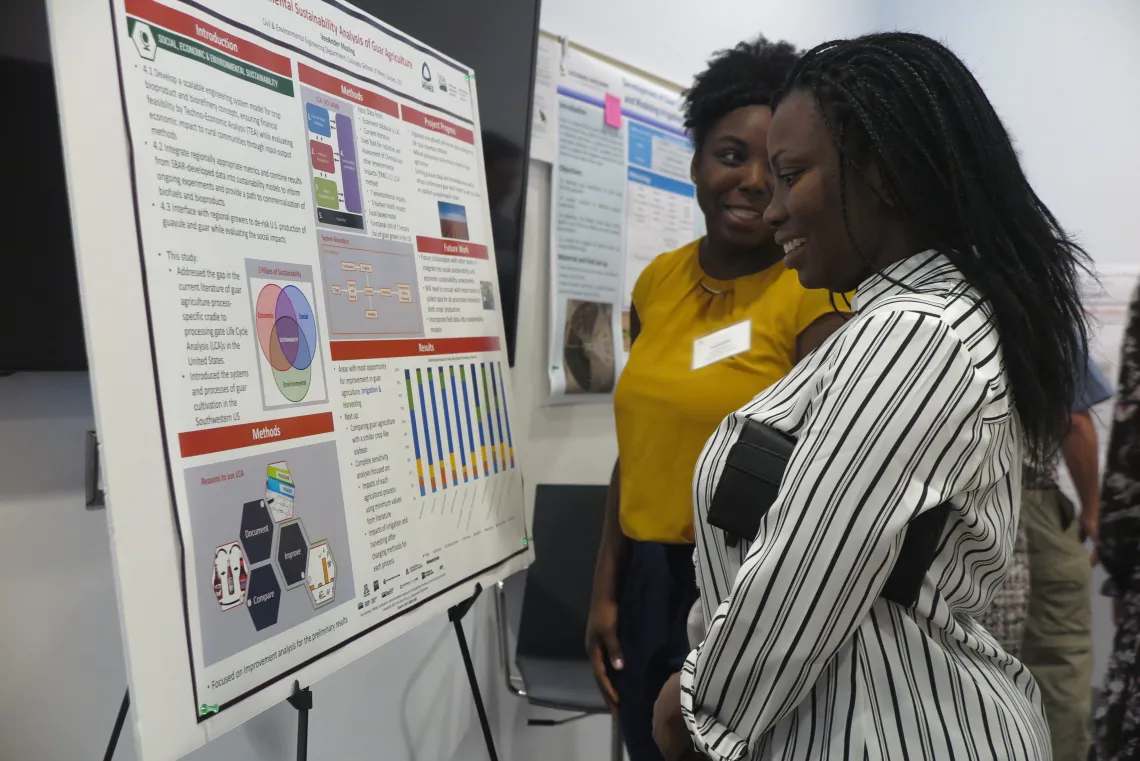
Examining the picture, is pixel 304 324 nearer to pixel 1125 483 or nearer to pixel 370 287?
pixel 370 287

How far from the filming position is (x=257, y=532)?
34.7 inches

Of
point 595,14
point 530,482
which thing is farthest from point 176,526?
point 595,14

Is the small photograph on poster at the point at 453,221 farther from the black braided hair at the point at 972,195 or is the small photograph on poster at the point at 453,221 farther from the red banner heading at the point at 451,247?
the black braided hair at the point at 972,195

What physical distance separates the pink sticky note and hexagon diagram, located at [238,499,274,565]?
165 cm

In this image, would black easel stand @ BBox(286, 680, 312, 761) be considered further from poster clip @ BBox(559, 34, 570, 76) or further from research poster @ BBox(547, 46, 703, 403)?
poster clip @ BBox(559, 34, 570, 76)

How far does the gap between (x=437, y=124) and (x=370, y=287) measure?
35 cm

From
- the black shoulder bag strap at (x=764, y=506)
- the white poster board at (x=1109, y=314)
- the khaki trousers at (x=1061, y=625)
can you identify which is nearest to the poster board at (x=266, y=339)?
the black shoulder bag strap at (x=764, y=506)

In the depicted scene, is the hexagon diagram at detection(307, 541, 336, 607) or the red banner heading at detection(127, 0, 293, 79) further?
the hexagon diagram at detection(307, 541, 336, 607)

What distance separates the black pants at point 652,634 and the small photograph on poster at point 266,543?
1.77ft

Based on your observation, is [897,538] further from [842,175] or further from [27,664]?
[27,664]

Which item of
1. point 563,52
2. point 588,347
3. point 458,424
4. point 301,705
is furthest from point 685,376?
point 563,52

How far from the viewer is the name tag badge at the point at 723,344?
4.02 feet

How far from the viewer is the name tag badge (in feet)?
4.02

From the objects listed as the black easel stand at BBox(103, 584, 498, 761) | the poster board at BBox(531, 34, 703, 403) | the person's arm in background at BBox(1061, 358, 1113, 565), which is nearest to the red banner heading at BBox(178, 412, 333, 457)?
the black easel stand at BBox(103, 584, 498, 761)
